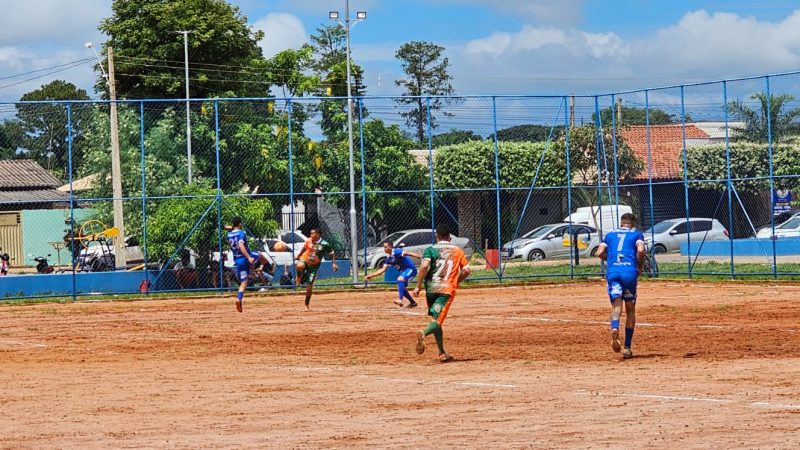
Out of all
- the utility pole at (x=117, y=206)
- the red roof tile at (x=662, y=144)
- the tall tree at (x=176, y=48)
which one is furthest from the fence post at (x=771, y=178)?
the tall tree at (x=176, y=48)

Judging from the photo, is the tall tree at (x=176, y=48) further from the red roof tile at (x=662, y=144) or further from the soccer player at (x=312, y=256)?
the soccer player at (x=312, y=256)

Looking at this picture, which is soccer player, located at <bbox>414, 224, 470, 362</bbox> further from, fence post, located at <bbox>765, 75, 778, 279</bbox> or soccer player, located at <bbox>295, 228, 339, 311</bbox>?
fence post, located at <bbox>765, 75, 778, 279</bbox>

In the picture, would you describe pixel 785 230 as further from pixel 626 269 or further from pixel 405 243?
pixel 626 269

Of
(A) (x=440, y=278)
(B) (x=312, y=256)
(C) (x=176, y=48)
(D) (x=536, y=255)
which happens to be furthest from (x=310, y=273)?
(C) (x=176, y=48)

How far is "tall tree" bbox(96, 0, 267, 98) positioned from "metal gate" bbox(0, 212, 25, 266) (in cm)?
701

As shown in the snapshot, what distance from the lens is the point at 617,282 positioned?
16.1 meters

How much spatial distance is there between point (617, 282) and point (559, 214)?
25966 mm

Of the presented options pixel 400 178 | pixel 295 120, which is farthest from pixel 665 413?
pixel 400 178

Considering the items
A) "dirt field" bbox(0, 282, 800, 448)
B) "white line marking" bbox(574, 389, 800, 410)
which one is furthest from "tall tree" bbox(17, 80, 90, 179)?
→ "white line marking" bbox(574, 389, 800, 410)

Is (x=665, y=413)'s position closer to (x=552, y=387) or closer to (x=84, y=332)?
(x=552, y=387)

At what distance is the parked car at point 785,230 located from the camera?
32.7 m

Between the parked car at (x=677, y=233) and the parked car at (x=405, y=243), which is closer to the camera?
the parked car at (x=677, y=233)

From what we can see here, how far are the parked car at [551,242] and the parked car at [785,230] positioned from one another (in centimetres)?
754

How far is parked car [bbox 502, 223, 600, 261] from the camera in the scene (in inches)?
1614
